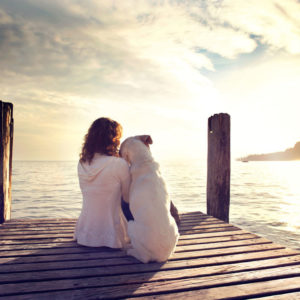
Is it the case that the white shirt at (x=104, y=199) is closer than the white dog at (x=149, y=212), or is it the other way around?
the white dog at (x=149, y=212)

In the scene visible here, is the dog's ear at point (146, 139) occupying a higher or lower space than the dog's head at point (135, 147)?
higher

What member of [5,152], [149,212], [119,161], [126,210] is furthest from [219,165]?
[5,152]

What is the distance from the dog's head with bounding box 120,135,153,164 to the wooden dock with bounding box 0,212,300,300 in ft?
4.24

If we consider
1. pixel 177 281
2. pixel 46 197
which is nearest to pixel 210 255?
pixel 177 281

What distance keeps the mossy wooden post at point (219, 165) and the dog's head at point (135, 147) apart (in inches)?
122

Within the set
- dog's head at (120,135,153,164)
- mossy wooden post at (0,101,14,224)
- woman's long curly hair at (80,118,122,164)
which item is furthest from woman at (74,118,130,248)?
mossy wooden post at (0,101,14,224)

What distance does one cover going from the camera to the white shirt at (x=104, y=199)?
12.1 feet

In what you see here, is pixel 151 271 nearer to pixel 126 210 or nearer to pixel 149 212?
pixel 149 212

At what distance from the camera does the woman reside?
3717 millimetres

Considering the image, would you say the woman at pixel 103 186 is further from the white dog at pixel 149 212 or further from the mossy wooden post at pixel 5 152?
the mossy wooden post at pixel 5 152

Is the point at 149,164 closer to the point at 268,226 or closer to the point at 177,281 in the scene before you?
the point at 177,281

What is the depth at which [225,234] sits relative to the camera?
15.4ft

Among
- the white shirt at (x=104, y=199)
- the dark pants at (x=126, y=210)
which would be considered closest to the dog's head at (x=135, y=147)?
the white shirt at (x=104, y=199)

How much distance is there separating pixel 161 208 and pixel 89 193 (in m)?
1.17
